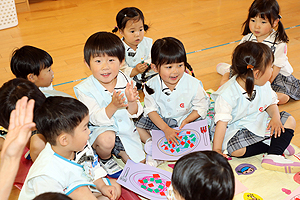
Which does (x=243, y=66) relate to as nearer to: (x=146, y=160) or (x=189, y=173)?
(x=146, y=160)

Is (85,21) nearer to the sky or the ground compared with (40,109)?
nearer to the ground

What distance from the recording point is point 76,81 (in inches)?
89.6

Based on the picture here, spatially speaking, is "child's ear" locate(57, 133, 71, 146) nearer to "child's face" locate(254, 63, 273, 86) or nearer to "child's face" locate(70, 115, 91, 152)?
"child's face" locate(70, 115, 91, 152)

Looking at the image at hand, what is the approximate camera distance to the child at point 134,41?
77.1 inches

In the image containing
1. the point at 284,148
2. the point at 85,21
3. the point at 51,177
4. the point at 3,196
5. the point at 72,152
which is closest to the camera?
the point at 3,196

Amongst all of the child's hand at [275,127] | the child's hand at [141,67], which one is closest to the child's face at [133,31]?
the child's hand at [141,67]

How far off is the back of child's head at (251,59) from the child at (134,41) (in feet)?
1.98

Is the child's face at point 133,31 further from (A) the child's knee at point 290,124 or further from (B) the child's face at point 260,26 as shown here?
(A) the child's knee at point 290,124

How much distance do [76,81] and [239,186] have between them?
137cm

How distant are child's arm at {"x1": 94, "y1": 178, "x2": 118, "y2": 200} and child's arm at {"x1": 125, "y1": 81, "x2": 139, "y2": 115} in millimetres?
364

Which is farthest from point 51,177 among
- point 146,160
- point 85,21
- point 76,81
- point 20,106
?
point 85,21

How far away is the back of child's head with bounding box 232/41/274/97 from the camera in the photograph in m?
1.42

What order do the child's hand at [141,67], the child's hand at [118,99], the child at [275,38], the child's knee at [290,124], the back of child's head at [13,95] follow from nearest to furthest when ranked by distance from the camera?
the back of child's head at [13,95], the child's hand at [118,99], the child's knee at [290,124], the child at [275,38], the child's hand at [141,67]

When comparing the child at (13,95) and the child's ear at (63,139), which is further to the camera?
the child at (13,95)
